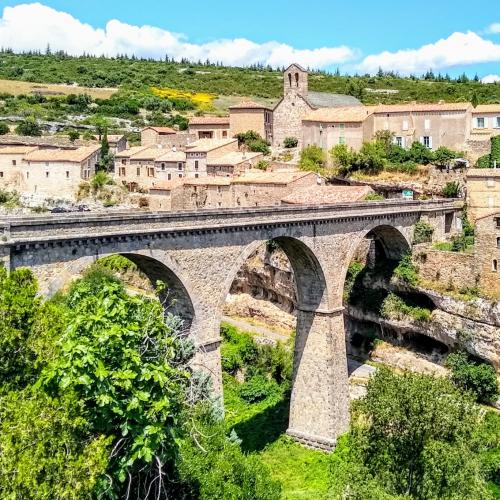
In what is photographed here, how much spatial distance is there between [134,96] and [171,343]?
99900 millimetres

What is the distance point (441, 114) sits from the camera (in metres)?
52.2

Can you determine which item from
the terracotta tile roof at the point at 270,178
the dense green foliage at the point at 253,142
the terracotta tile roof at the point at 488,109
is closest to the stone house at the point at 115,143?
the dense green foliage at the point at 253,142

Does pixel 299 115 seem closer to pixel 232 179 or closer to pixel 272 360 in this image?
pixel 232 179

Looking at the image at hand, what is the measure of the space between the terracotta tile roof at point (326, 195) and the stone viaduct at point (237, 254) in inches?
107

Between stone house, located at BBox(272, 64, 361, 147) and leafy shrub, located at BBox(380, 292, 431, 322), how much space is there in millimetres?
25881

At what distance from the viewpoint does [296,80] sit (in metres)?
61.2

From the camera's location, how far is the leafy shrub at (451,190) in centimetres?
4656

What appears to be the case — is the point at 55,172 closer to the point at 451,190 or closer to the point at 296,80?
the point at 296,80

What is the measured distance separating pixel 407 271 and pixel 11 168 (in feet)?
136

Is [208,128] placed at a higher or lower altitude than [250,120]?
lower

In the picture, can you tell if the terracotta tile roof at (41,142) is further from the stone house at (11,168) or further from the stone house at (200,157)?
the stone house at (200,157)

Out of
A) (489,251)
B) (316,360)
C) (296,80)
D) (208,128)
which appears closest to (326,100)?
(296,80)

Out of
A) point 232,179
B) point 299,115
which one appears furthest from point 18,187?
point 299,115

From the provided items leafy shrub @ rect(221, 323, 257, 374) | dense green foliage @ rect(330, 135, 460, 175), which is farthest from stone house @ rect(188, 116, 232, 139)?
leafy shrub @ rect(221, 323, 257, 374)
